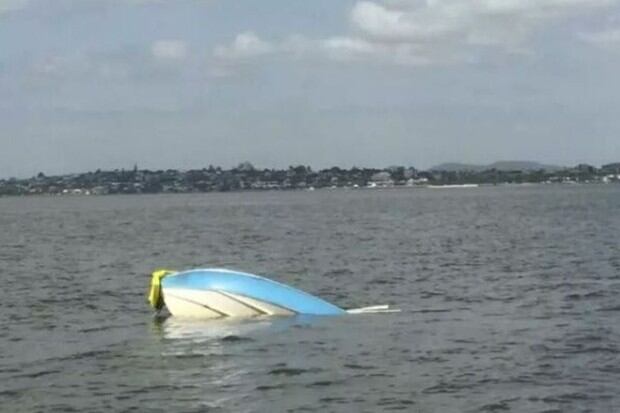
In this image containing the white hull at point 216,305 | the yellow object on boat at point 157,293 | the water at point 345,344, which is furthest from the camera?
the yellow object on boat at point 157,293

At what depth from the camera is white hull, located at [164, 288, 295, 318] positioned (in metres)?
27.8

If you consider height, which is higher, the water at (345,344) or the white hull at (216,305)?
the white hull at (216,305)

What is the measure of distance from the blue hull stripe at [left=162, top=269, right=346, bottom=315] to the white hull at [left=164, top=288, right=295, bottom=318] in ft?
0.40

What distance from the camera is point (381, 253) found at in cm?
5475

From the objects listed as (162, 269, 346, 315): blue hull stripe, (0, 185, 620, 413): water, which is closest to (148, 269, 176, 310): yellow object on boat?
(162, 269, 346, 315): blue hull stripe

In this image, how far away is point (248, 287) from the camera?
92.1 ft

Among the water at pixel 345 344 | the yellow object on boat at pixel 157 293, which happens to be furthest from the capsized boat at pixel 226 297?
the water at pixel 345 344

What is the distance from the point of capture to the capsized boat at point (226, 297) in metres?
27.8

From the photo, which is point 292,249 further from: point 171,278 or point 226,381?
point 226,381

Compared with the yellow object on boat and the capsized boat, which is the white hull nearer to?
the capsized boat

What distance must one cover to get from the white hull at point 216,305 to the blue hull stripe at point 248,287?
0.40 ft

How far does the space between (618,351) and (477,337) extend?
3.24 metres

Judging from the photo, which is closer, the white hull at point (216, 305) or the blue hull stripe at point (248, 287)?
the white hull at point (216, 305)

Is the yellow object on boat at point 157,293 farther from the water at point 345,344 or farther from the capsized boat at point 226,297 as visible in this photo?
the water at point 345,344
